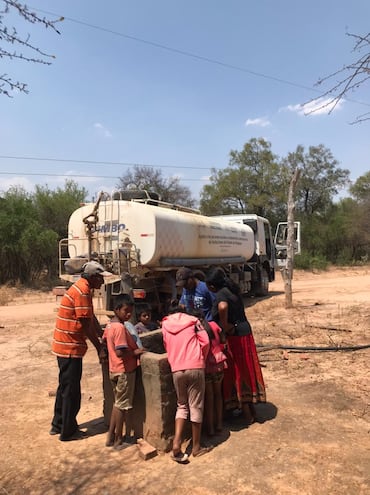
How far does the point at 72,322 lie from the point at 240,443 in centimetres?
198

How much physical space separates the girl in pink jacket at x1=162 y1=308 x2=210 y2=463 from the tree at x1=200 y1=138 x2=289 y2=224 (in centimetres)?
3024

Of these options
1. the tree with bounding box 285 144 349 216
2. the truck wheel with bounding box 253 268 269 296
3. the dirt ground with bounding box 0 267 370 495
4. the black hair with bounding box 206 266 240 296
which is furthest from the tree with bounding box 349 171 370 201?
the black hair with bounding box 206 266 240 296

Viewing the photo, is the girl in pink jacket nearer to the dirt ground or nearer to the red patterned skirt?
the dirt ground

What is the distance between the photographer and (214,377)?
4316mm

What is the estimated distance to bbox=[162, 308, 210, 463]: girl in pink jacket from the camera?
154 inches

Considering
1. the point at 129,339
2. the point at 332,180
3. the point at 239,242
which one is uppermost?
the point at 332,180

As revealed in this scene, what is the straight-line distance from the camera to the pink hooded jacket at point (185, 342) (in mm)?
3945

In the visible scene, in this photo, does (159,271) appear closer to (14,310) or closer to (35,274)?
(14,310)

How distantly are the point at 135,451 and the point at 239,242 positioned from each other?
1034cm

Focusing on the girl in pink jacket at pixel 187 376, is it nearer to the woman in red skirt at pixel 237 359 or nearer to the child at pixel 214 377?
the child at pixel 214 377

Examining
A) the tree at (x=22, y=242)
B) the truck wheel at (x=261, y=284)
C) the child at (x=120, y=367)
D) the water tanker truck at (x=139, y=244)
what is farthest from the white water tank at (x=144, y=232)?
the tree at (x=22, y=242)

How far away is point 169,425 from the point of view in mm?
4141

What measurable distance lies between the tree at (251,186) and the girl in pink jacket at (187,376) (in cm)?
3024

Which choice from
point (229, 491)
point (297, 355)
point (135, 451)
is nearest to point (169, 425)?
point (135, 451)
